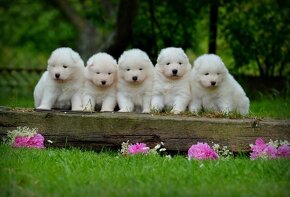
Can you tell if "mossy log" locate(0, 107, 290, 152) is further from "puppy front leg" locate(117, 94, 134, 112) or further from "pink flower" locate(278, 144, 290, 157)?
"puppy front leg" locate(117, 94, 134, 112)

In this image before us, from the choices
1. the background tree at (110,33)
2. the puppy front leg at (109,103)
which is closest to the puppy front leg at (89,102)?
the puppy front leg at (109,103)

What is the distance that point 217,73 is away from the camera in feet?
25.8

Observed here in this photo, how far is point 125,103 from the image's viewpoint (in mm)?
8156

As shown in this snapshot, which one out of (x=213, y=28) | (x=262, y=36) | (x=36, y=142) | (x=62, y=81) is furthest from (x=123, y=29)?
(x=36, y=142)

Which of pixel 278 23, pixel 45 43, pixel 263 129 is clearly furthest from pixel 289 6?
pixel 45 43

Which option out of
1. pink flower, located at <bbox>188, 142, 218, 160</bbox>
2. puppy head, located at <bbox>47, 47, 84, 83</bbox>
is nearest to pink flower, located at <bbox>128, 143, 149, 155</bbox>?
pink flower, located at <bbox>188, 142, 218, 160</bbox>

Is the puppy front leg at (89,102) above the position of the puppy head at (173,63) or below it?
below

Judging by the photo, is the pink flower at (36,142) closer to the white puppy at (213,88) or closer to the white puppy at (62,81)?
the white puppy at (62,81)

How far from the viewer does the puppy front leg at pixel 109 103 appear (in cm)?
819

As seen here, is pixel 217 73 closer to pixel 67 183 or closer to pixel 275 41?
pixel 67 183

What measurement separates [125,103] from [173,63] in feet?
2.55

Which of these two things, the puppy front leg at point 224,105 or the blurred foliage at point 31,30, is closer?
the puppy front leg at point 224,105

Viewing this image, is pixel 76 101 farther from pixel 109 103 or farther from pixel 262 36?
pixel 262 36

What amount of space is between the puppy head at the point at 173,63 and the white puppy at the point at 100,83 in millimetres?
598
